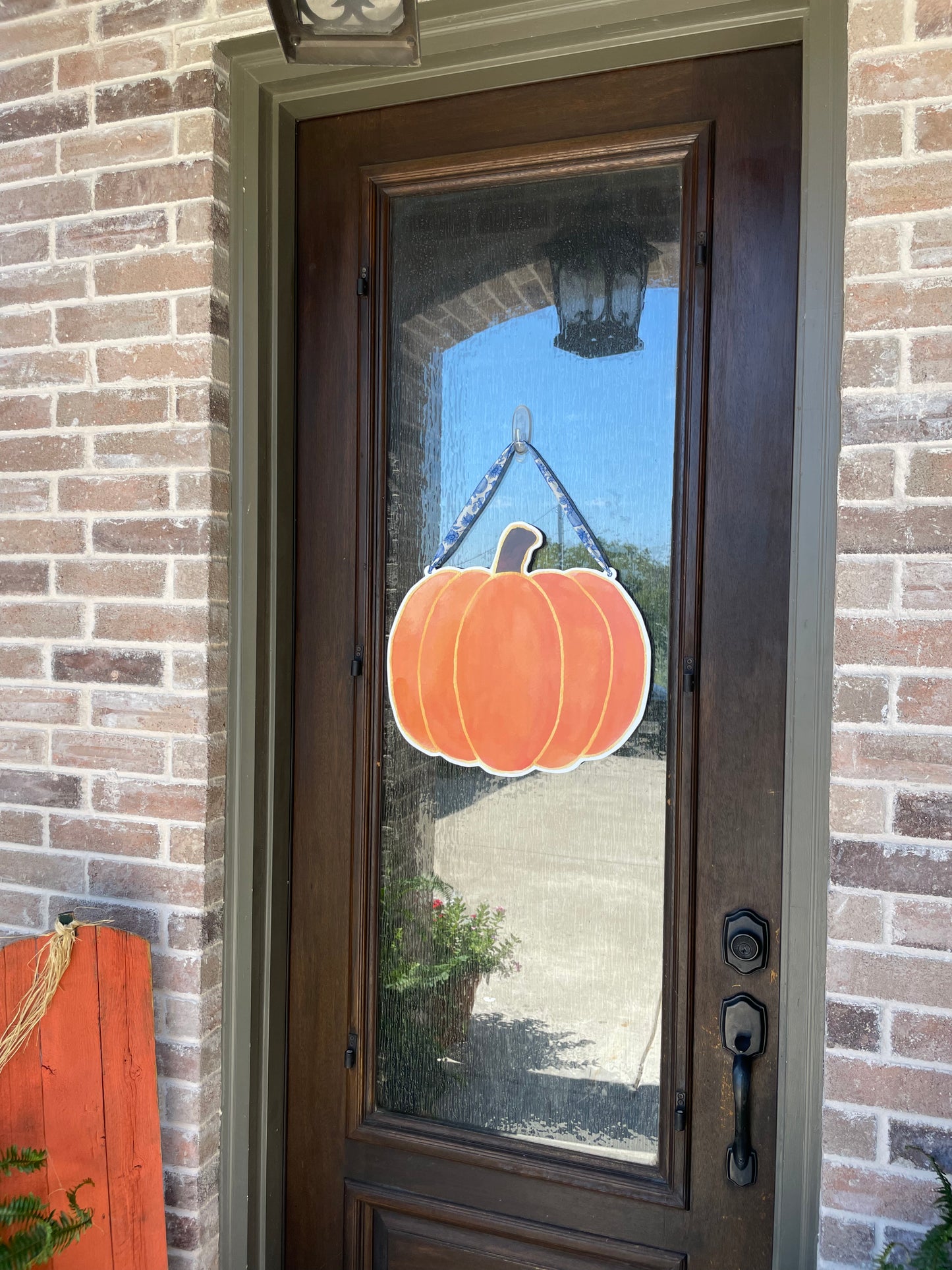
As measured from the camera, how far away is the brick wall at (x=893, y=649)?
1.36 metres

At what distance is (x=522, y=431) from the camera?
5.68 feet

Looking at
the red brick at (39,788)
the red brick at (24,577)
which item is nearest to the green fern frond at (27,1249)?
the red brick at (39,788)

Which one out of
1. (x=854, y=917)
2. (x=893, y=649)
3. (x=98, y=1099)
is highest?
(x=893, y=649)

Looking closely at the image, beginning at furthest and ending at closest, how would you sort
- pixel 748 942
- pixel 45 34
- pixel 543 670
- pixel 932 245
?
pixel 45 34
pixel 543 670
pixel 748 942
pixel 932 245

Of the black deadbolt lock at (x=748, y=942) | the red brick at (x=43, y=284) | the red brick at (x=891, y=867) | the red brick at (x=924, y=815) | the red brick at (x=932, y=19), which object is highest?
the red brick at (x=932, y=19)

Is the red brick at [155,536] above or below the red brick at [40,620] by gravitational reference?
above

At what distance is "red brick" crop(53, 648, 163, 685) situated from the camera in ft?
5.83

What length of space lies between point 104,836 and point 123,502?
0.66m

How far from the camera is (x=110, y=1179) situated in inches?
65.1

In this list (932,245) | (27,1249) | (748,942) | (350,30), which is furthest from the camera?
(748,942)

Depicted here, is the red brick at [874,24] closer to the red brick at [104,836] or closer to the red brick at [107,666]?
the red brick at [107,666]

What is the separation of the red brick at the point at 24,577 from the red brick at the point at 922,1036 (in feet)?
5.61

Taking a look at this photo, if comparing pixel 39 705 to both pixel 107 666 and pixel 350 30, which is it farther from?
pixel 350 30

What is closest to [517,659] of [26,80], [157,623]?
[157,623]
